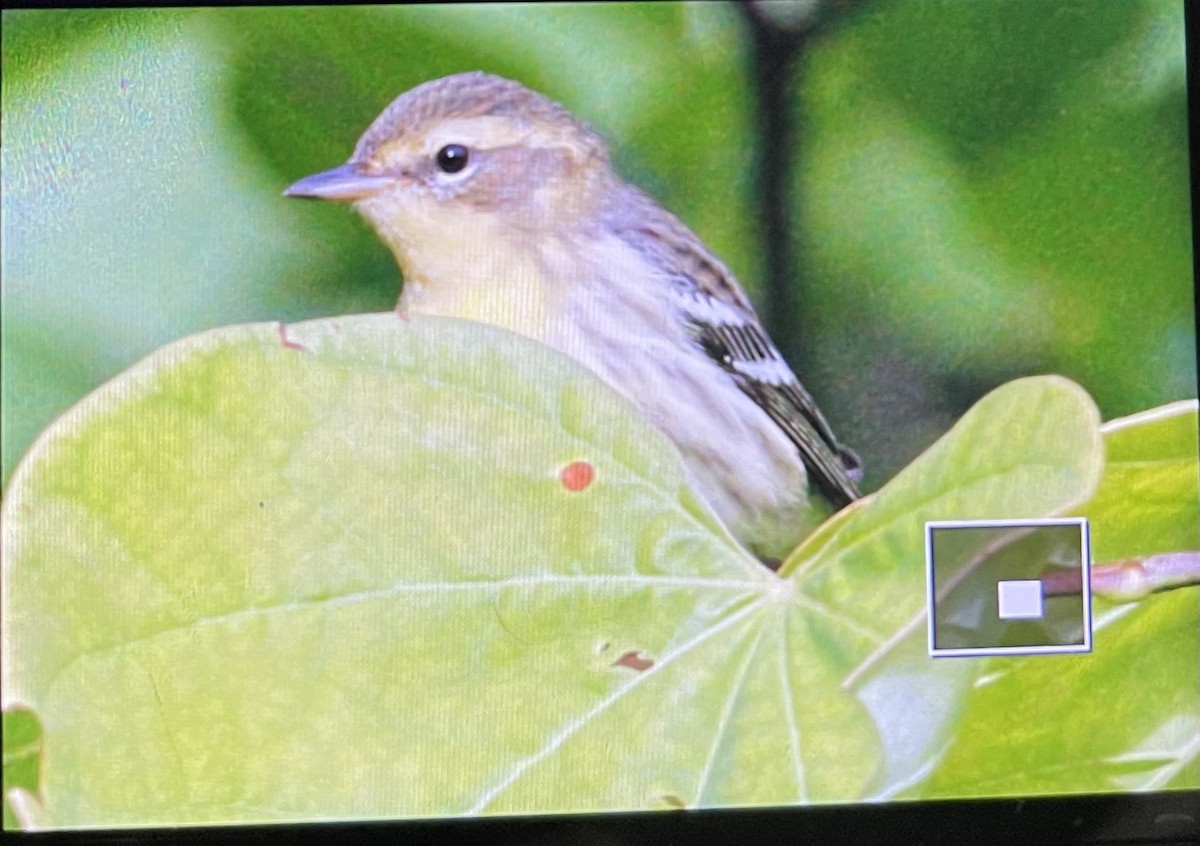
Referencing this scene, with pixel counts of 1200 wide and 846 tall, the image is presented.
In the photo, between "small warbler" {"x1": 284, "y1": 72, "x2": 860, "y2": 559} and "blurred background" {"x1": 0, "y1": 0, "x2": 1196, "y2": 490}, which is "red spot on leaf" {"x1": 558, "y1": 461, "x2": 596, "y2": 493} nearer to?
"small warbler" {"x1": 284, "y1": 72, "x2": 860, "y2": 559}

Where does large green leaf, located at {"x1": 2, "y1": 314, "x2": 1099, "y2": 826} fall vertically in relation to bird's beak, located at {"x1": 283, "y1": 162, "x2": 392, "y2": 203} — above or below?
below

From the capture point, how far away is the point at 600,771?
1822 millimetres

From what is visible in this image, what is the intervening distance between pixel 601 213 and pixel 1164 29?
37.5 inches

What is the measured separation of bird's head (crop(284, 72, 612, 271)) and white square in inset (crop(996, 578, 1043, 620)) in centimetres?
88

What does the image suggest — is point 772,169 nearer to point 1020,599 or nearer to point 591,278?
point 591,278

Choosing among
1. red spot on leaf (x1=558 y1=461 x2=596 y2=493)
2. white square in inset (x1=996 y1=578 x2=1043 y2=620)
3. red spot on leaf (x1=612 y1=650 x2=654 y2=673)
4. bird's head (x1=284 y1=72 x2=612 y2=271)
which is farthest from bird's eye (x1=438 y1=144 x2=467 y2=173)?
white square in inset (x1=996 y1=578 x2=1043 y2=620)

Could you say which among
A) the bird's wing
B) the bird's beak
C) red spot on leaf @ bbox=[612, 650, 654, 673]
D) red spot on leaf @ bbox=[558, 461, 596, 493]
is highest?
the bird's beak

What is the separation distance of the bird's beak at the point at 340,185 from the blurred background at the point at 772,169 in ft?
0.06

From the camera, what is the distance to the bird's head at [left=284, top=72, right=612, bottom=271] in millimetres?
1813

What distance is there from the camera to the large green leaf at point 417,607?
70.2 inches

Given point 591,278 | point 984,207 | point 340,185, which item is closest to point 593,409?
point 591,278

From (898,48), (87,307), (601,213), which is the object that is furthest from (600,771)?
(898,48)

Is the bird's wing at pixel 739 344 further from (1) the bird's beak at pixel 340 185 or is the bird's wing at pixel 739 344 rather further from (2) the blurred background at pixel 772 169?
(1) the bird's beak at pixel 340 185

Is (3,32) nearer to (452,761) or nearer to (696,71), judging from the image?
(696,71)
